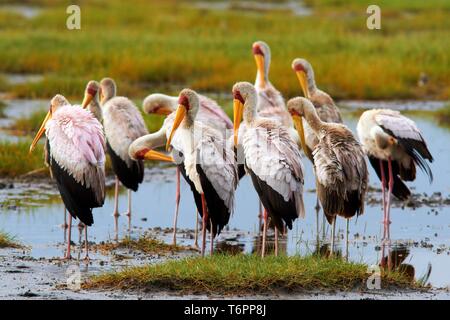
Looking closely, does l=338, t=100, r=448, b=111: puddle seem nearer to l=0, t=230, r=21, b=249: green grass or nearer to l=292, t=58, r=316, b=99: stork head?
l=292, t=58, r=316, b=99: stork head

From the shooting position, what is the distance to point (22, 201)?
11805mm

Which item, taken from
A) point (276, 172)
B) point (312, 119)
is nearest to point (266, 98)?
Answer: point (312, 119)

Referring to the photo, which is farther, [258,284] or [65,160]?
[65,160]

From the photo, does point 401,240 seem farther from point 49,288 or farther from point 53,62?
point 53,62

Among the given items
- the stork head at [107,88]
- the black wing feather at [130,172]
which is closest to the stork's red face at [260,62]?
the stork head at [107,88]

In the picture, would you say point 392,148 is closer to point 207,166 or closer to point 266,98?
point 266,98

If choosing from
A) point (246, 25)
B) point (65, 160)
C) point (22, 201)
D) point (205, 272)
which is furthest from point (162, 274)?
point (246, 25)

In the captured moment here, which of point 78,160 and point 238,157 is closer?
point 78,160

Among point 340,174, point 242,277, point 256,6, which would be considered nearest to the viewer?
point 242,277

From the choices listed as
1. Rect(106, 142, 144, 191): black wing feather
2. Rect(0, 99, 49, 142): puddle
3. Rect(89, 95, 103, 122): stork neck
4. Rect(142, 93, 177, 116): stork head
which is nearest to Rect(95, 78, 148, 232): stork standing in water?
Rect(106, 142, 144, 191): black wing feather

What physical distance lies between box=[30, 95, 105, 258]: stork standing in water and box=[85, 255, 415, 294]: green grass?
1.12m

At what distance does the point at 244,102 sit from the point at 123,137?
1984mm

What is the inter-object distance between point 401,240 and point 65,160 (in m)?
3.30

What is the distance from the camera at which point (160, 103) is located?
11672mm
